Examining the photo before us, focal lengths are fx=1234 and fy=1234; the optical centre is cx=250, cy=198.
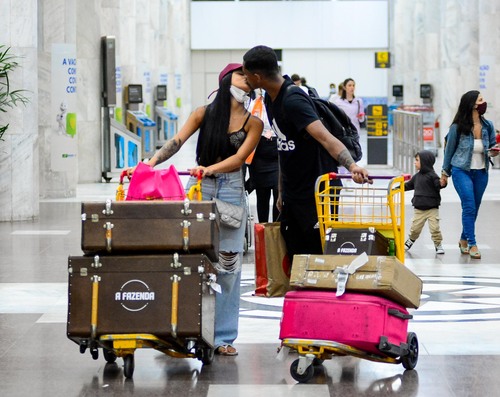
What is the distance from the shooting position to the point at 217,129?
6.88 m

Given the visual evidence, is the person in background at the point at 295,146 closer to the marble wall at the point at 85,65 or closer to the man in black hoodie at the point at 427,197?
the man in black hoodie at the point at 427,197

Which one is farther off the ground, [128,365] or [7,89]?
[7,89]

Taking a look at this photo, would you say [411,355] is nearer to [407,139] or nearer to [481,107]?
[481,107]

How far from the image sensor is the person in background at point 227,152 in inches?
271

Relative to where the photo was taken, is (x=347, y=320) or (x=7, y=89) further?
(x=7, y=89)

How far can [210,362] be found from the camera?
22.2ft

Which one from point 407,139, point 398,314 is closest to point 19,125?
point 398,314

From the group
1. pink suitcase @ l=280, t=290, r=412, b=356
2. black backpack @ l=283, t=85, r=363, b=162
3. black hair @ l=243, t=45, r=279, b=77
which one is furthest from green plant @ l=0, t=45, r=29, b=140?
pink suitcase @ l=280, t=290, r=412, b=356

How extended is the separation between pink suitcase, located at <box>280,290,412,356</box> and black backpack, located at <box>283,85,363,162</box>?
107 cm

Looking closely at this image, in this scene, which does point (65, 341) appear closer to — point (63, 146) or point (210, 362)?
point (210, 362)

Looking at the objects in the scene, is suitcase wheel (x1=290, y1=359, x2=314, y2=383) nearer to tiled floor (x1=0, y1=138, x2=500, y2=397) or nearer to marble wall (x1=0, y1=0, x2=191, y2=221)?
tiled floor (x1=0, y1=138, x2=500, y2=397)

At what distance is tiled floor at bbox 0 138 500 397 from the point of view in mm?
6262

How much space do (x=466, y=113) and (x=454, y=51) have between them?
25.8m

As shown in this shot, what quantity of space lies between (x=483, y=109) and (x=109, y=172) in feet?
42.7
